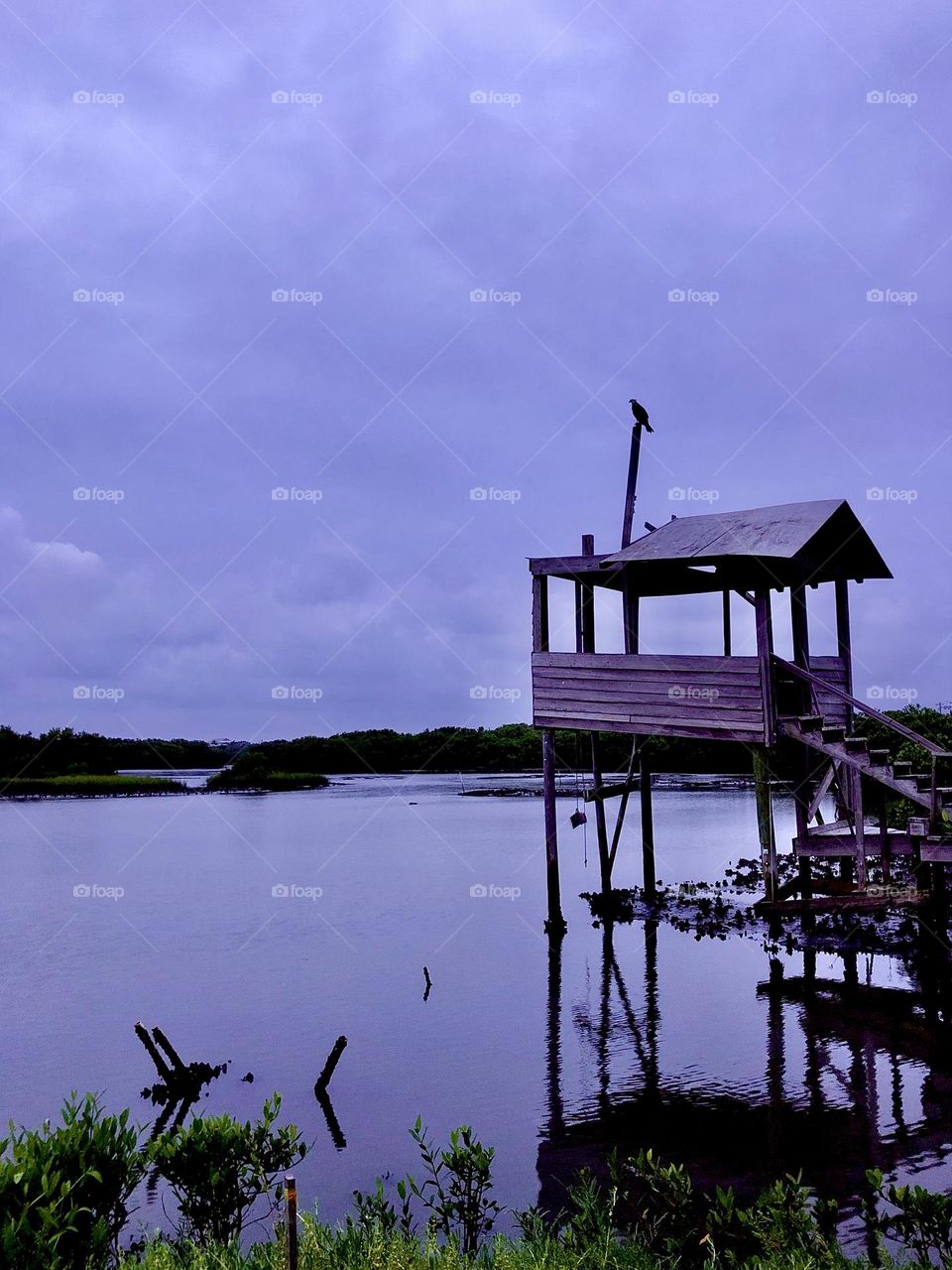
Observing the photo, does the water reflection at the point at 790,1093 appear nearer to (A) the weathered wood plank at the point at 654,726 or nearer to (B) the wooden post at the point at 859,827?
(B) the wooden post at the point at 859,827

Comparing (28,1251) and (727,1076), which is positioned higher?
(28,1251)

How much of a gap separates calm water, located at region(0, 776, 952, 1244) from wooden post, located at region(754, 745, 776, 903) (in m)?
1.89

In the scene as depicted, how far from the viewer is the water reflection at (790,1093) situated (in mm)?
11297

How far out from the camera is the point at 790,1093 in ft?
44.9

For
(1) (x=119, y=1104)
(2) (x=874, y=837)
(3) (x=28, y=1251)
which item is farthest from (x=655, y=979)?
(3) (x=28, y=1251)

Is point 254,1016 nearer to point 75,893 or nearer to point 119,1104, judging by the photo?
point 119,1104

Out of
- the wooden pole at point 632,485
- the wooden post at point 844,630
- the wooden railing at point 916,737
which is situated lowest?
the wooden railing at point 916,737

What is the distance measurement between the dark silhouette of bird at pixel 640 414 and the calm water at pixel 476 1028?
1259cm

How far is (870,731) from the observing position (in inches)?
2324

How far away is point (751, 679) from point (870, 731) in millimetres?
42738

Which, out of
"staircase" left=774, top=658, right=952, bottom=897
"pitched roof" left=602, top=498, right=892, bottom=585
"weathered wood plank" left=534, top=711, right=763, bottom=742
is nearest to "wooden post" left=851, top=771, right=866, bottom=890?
"staircase" left=774, top=658, right=952, bottom=897

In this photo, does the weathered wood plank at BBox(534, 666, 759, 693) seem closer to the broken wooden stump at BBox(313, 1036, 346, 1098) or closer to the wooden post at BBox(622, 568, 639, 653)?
the wooden post at BBox(622, 568, 639, 653)

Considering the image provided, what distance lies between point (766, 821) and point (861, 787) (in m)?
2.65

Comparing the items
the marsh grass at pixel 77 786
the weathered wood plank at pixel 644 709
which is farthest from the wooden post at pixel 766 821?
the marsh grass at pixel 77 786
